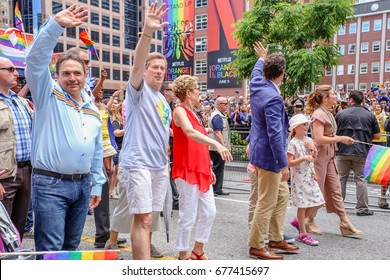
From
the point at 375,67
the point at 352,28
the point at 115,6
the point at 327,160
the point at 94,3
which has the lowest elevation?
the point at 327,160

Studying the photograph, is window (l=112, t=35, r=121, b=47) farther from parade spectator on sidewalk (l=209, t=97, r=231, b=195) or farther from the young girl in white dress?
the young girl in white dress

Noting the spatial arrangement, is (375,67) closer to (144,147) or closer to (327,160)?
(327,160)

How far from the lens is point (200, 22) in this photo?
55.2 metres

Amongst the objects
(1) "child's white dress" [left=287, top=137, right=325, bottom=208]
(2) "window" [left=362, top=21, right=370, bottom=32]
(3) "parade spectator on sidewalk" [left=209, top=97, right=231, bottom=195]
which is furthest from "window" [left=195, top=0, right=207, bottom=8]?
(1) "child's white dress" [left=287, top=137, right=325, bottom=208]

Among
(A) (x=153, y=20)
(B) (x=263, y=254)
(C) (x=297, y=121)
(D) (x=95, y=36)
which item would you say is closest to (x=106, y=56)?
Result: (D) (x=95, y=36)

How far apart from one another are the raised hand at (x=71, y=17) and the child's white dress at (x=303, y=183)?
3317 millimetres

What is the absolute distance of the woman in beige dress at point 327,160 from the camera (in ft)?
18.4

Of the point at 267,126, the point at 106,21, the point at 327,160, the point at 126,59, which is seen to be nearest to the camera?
the point at 267,126

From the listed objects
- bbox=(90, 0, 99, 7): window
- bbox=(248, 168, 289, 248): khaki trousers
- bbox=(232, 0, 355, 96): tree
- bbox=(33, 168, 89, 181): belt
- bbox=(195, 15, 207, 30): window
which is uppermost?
bbox=(90, 0, 99, 7): window

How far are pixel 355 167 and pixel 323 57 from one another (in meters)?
8.96

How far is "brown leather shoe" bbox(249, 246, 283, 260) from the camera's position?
4508mm

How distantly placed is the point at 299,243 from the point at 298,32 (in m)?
11.6

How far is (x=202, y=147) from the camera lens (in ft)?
13.8

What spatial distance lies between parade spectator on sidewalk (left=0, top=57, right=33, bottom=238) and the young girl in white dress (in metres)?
3.09
